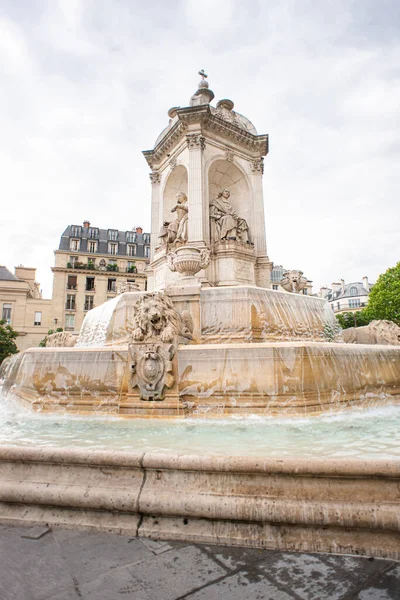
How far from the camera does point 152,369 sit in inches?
239

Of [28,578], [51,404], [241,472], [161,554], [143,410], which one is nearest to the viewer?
[28,578]

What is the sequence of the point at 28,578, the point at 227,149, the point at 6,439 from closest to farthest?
the point at 28,578
the point at 6,439
the point at 227,149

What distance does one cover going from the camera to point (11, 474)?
272 cm

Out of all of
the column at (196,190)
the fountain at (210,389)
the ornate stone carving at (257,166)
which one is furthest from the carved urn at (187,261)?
the ornate stone carving at (257,166)

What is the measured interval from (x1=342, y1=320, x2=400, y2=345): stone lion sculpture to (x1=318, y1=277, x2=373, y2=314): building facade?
85.8m

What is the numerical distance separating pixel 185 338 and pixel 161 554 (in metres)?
5.36

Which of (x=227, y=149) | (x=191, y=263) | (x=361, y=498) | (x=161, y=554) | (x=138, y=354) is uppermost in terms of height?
(x=227, y=149)

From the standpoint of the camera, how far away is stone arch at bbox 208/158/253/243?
16.4 m

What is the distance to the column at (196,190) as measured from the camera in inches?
553

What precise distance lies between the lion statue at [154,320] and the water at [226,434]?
143cm

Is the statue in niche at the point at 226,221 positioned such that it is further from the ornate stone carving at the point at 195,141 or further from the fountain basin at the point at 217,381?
the fountain basin at the point at 217,381

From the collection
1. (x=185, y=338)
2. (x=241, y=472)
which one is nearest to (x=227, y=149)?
(x=185, y=338)

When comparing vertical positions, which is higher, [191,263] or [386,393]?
[191,263]

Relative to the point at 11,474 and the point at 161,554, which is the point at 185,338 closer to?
the point at 11,474
